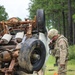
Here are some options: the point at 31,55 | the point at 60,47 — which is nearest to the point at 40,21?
the point at 60,47

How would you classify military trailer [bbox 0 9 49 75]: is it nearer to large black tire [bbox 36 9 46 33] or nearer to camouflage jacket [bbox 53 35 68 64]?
large black tire [bbox 36 9 46 33]

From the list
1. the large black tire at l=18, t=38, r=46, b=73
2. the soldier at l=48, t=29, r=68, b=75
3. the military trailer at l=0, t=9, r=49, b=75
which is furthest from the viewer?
the soldier at l=48, t=29, r=68, b=75

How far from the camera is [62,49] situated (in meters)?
10.9

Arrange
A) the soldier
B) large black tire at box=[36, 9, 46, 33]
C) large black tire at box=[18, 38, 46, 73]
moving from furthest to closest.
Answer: the soldier, large black tire at box=[36, 9, 46, 33], large black tire at box=[18, 38, 46, 73]

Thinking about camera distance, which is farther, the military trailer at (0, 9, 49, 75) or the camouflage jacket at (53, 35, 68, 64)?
the camouflage jacket at (53, 35, 68, 64)

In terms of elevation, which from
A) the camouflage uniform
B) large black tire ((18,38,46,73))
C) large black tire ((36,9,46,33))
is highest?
large black tire ((36,9,46,33))

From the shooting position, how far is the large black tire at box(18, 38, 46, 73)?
7.29m

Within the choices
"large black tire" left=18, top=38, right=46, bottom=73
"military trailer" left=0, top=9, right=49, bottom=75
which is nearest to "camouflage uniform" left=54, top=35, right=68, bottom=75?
"military trailer" left=0, top=9, right=49, bottom=75

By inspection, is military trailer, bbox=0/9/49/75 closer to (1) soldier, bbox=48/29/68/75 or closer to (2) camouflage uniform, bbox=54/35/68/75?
(1) soldier, bbox=48/29/68/75

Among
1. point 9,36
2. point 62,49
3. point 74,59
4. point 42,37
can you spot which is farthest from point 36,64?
point 74,59

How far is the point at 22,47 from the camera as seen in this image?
24.5 ft

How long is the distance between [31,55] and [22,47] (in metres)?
0.21

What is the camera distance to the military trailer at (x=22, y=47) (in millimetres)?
7413

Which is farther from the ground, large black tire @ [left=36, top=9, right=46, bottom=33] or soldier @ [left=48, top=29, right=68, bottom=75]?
large black tire @ [left=36, top=9, right=46, bottom=33]
